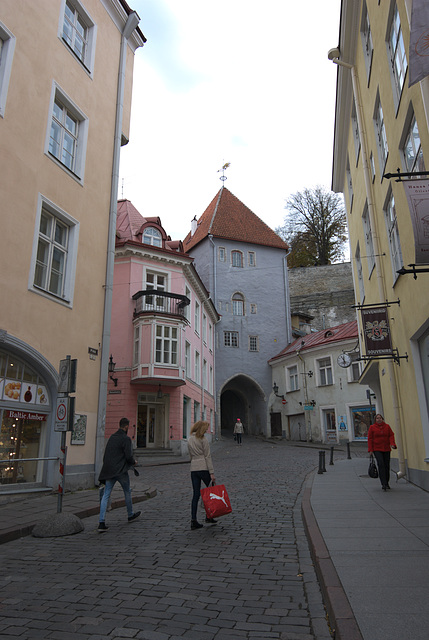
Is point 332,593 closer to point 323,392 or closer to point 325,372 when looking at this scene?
point 323,392

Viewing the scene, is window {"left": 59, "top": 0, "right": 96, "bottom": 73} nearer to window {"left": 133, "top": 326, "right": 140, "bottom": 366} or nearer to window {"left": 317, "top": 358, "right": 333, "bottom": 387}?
window {"left": 133, "top": 326, "right": 140, "bottom": 366}

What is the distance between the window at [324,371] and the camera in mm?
32969

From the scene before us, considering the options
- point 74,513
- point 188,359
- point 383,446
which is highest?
point 188,359

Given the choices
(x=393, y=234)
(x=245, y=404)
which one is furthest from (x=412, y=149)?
(x=245, y=404)

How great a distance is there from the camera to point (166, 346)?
24.7 metres

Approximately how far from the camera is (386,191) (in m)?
12.4

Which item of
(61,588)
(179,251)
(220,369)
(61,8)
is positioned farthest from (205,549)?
(220,369)

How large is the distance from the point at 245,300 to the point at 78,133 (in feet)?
97.0

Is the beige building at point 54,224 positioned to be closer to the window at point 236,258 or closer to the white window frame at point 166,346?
the white window frame at point 166,346

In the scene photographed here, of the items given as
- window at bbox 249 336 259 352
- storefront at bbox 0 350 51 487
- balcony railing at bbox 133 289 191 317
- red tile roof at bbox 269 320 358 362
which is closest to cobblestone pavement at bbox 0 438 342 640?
storefront at bbox 0 350 51 487

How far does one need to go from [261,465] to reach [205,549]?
468 inches

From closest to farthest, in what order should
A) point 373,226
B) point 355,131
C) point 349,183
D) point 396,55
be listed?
1. point 396,55
2. point 373,226
3. point 355,131
4. point 349,183

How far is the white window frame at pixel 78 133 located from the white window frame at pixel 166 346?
11.9 m

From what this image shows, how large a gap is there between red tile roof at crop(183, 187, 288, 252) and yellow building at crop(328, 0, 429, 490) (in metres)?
26.0
